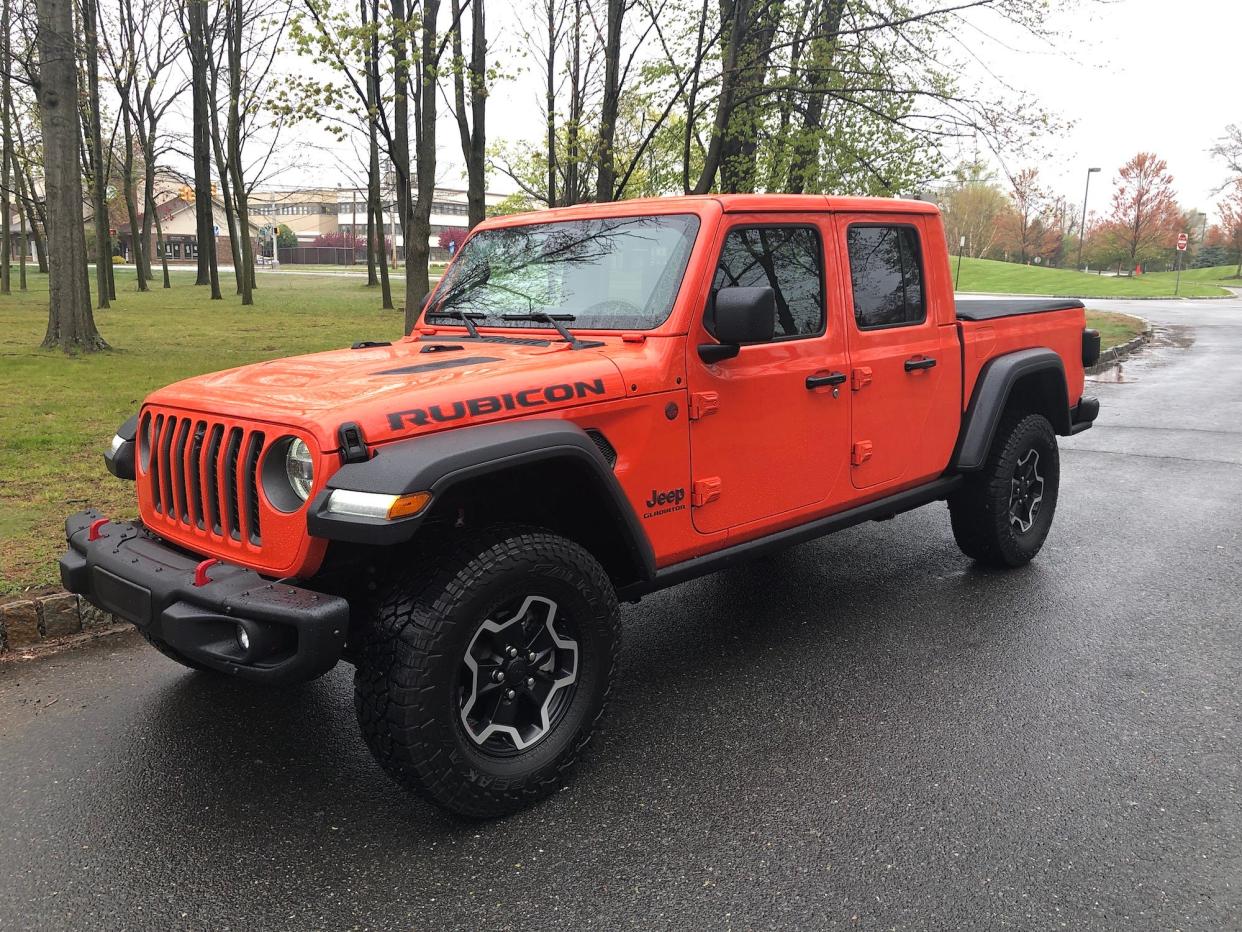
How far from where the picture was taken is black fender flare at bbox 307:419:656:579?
2512mm

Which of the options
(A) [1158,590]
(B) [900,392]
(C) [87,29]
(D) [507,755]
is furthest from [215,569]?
(C) [87,29]

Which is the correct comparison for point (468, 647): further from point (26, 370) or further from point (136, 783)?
point (26, 370)

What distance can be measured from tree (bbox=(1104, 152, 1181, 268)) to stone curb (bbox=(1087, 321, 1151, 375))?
45.3 metres

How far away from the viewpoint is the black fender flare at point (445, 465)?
2.51 m

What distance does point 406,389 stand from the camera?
2873 mm

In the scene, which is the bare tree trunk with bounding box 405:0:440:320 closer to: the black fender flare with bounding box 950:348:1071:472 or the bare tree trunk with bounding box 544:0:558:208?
the bare tree trunk with bounding box 544:0:558:208

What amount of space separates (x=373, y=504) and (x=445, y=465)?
0.23 m

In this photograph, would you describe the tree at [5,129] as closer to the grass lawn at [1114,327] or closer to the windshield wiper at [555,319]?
the windshield wiper at [555,319]

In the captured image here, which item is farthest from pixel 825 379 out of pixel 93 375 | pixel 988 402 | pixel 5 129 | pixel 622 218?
pixel 5 129

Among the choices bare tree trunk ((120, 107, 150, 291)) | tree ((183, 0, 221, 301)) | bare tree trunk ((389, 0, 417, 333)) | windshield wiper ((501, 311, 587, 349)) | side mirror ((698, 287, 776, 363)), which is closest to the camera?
side mirror ((698, 287, 776, 363))

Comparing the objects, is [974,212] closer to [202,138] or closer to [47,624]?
[202,138]

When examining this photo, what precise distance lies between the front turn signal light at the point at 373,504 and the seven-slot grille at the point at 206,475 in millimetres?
373

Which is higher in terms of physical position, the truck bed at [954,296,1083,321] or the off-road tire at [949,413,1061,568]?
the truck bed at [954,296,1083,321]

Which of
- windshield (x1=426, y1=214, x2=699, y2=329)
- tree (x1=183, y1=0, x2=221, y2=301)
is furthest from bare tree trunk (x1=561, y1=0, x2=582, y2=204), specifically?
tree (x1=183, y1=0, x2=221, y2=301)
